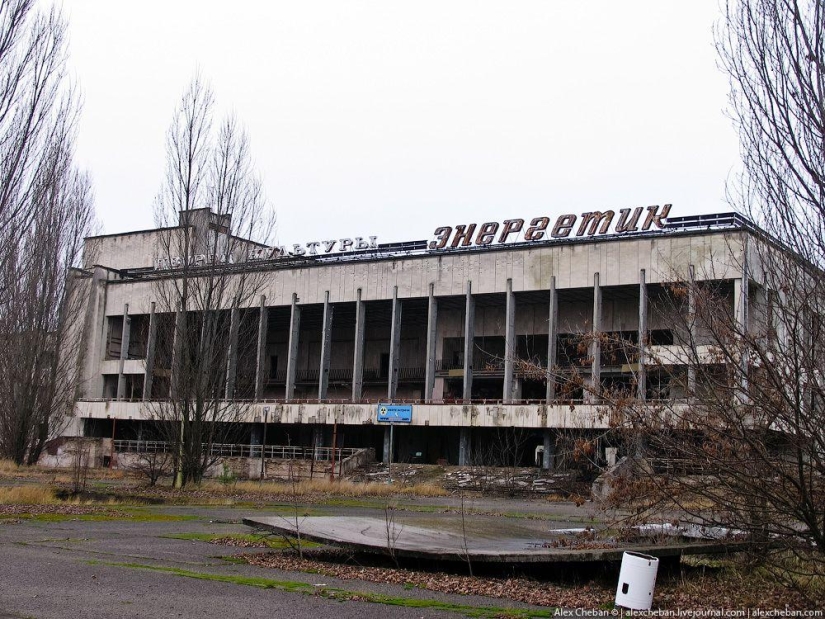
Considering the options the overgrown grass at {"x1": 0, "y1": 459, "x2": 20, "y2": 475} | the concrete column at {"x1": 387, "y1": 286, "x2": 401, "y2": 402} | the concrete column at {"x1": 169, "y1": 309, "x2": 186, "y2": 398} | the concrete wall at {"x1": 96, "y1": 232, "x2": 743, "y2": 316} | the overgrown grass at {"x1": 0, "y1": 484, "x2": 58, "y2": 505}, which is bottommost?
the overgrown grass at {"x1": 0, "y1": 459, "x2": 20, "y2": 475}

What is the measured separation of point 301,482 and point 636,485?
25455mm

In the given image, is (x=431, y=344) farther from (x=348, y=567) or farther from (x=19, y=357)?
(x=348, y=567)

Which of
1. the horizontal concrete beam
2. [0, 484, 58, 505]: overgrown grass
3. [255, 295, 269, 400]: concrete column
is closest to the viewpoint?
[0, 484, 58, 505]: overgrown grass

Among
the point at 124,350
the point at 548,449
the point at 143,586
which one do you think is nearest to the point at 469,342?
the point at 548,449

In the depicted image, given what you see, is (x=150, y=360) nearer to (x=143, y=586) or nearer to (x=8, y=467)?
(x=8, y=467)

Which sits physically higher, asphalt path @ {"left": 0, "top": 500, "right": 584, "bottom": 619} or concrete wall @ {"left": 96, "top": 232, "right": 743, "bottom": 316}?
concrete wall @ {"left": 96, "top": 232, "right": 743, "bottom": 316}

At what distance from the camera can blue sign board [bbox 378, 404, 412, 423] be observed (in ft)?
158

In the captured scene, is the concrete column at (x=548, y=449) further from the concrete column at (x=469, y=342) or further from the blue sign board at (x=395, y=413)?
the blue sign board at (x=395, y=413)

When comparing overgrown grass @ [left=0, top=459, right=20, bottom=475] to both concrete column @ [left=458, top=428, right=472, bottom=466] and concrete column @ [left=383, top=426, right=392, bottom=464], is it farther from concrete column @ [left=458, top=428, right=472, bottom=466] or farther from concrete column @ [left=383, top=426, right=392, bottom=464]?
concrete column @ [left=458, top=428, right=472, bottom=466]

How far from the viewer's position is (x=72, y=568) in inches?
400

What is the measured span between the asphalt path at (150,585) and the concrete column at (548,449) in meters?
31.1

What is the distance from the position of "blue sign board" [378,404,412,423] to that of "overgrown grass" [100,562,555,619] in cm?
3777

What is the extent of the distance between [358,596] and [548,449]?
3599 centimetres

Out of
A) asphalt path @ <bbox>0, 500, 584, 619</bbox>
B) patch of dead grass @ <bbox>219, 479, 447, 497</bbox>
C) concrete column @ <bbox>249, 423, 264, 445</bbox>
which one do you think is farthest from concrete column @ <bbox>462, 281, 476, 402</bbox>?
asphalt path @ <bbox>0, 500, 584, 619</bbox>
